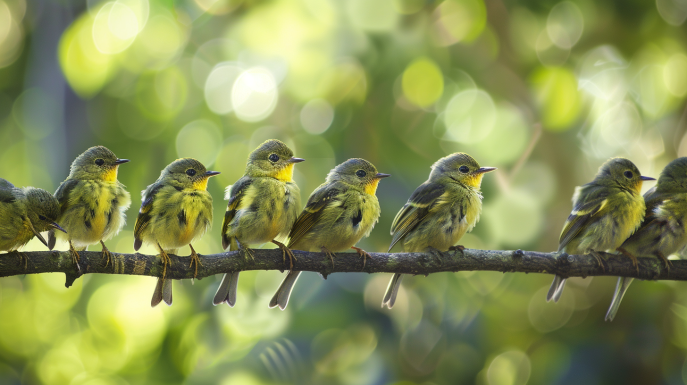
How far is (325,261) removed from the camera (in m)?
3.59

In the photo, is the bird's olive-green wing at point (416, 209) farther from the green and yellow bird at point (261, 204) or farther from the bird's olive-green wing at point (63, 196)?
the bird's olive-green wing at point (63, 196)

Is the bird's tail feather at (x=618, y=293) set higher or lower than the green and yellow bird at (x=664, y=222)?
lower

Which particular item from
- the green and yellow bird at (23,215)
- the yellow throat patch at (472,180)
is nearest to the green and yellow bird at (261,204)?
the green and yellow bird at (23,215)

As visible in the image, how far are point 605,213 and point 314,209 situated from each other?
8.11ft

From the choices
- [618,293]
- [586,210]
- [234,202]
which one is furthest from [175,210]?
[618,293]

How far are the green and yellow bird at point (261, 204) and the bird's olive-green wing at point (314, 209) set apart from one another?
10 cm

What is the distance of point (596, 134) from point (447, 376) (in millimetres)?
4380

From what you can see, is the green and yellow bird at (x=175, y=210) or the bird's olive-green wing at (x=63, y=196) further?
the green and yellow bird at (x=175, y=210)

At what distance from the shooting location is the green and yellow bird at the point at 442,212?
4.48 meters

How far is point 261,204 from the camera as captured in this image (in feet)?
13.1

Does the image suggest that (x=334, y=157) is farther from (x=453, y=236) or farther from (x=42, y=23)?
(x=42, y=23)

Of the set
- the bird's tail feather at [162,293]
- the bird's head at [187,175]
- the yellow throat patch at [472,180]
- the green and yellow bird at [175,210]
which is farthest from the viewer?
the yellow throat patch at [472,180]

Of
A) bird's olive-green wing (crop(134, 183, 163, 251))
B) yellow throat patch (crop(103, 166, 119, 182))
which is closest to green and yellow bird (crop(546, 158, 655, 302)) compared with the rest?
bird's olive-green wing (crop(134, 183, 163, 251))

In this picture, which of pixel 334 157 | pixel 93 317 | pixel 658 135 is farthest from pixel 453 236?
pixel 93 317
